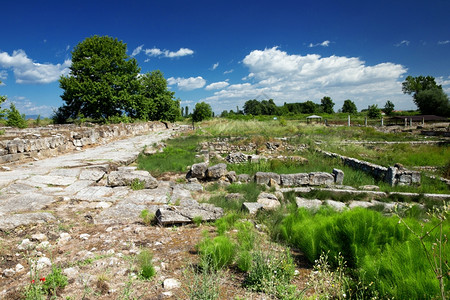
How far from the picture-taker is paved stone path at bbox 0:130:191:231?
154 inches

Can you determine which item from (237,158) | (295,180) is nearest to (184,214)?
(295,180)

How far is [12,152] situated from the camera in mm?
7973

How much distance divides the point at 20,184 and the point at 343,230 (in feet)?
21.4

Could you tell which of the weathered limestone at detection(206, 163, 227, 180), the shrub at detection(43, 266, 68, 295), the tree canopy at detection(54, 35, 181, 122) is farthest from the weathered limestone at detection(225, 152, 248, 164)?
the tree canopy at detection(54, 35, 181, 122)

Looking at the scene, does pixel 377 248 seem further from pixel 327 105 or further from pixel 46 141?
pixel 327 105

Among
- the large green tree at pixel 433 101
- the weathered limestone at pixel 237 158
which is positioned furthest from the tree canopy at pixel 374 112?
the weathered limestone at pixel 237 158

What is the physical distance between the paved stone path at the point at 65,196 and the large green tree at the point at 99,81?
20424 millimetres

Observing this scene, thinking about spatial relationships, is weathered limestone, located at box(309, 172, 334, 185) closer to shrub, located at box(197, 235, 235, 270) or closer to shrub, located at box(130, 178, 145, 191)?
shrub, located at box(130, 178, 145, 191)

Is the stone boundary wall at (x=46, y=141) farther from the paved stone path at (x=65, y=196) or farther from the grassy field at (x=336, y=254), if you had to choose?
the grassy field at (x=336, y=254)

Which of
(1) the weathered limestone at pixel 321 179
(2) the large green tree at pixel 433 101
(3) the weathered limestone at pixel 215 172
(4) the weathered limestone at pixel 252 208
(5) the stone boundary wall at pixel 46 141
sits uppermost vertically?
(2) the large green tree at pixel 433 101

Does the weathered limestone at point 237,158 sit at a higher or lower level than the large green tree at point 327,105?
lower

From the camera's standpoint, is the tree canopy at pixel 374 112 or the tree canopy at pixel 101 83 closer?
the tree canopy at pixel 101 83

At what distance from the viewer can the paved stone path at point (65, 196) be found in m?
3.92

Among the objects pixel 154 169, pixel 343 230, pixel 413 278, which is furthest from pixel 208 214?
pixel 154 169
